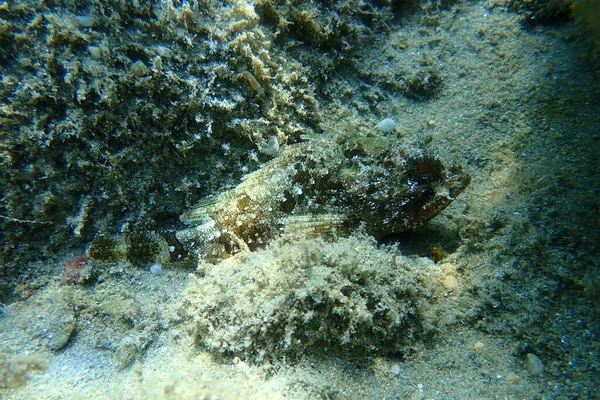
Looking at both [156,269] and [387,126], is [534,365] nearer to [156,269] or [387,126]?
[387,126]

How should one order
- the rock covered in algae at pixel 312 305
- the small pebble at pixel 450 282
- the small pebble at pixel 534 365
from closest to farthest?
the small pebble at pixel 534 365
the rock covered in algae at pixel 312 305
the small pebble at pixel 450 282

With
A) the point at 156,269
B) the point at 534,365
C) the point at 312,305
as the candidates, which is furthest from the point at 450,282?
the point at 156,269

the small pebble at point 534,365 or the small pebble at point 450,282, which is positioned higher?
the small pebble at point 450,282

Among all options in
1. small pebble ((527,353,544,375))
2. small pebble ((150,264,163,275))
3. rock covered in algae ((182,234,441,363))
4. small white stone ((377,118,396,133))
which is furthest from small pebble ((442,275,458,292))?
small pebble ((150,264,163,275))

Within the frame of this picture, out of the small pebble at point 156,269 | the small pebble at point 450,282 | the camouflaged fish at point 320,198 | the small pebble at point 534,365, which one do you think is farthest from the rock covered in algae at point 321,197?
the small pebble at point 534,365

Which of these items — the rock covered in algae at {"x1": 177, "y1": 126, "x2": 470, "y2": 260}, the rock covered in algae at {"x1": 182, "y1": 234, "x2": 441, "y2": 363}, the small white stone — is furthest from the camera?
the small white stone

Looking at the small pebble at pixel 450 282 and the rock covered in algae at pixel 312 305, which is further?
the small pebble at pixel 450 282

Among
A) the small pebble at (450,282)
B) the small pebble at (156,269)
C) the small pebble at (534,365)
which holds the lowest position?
the small pebble at (534,365)

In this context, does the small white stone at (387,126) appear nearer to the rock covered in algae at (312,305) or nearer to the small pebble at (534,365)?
the rock covered in algae at (312,305)

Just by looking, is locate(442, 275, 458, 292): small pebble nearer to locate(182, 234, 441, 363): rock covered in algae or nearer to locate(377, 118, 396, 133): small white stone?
locate(182, 234, 441, 363): rock covered in algae
